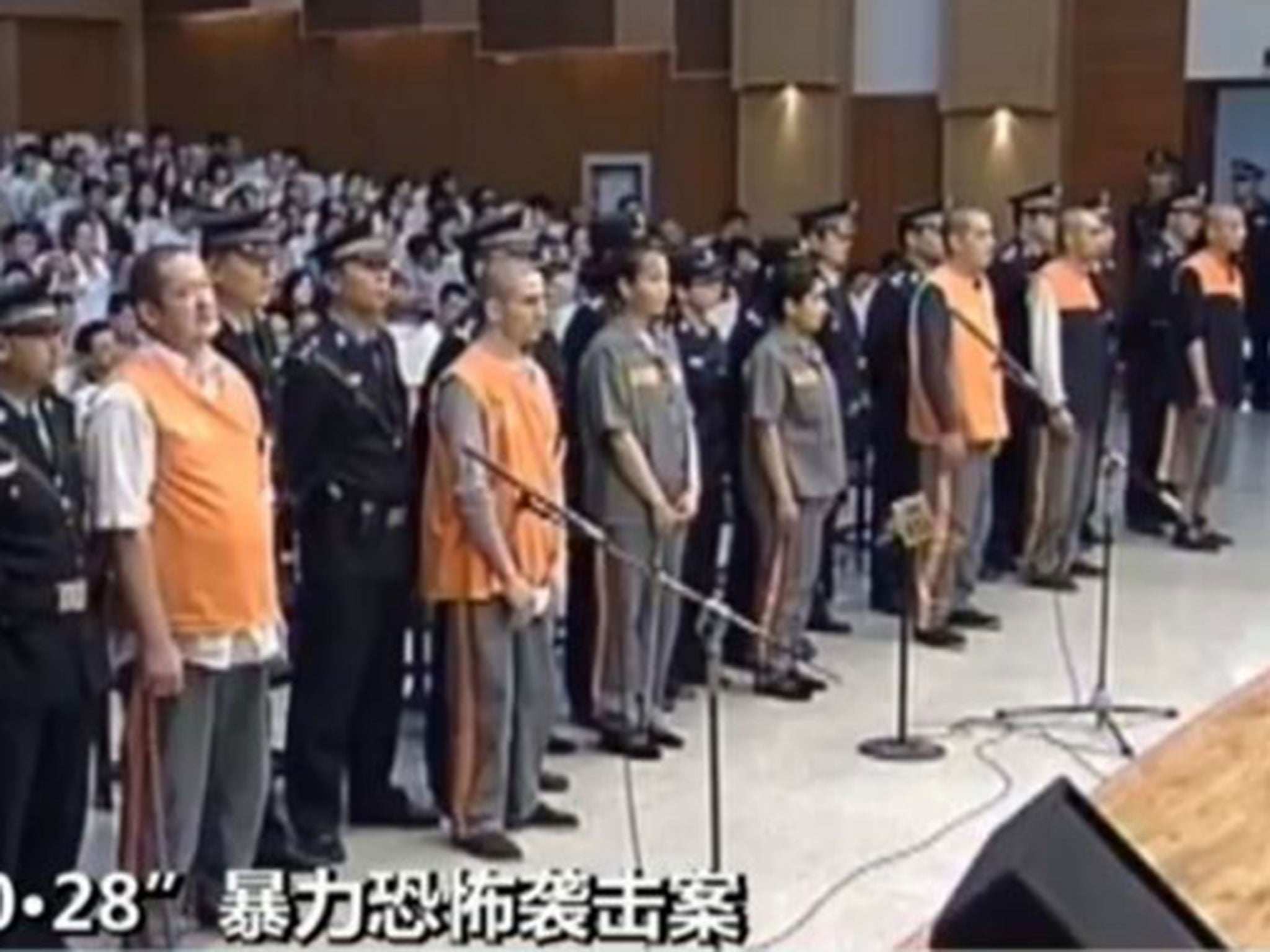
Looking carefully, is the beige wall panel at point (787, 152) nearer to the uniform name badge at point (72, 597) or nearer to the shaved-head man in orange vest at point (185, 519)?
the shaved-head man in orange vest at point (185, 519)

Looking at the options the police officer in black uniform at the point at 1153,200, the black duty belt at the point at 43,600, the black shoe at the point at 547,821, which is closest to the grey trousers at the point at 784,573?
the black shoe at the point at 547,821

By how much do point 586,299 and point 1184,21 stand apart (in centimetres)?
1019

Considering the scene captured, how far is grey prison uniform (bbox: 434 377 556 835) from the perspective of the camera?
523 centimetres

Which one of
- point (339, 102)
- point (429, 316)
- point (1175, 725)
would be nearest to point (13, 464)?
point (1175, 725)

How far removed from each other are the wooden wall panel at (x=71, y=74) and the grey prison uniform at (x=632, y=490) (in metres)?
16.5

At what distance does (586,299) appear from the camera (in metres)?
7.12

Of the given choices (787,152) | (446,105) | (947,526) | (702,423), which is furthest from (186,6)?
(702,423)

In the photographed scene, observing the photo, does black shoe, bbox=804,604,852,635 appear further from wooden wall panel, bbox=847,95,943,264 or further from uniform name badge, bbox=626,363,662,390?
wooden wall panel, bbox=847,95,943,264

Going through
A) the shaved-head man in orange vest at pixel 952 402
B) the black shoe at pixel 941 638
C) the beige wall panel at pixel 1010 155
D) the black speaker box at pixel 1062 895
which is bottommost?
the black shoe at pixel 941 638

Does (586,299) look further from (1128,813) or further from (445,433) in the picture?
(1128,813)

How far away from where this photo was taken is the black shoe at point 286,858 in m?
5.20

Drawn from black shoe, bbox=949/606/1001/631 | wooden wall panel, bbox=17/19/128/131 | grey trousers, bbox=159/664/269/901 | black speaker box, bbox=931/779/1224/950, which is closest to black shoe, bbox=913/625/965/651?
black shoe, bbox=949/606/1001/631

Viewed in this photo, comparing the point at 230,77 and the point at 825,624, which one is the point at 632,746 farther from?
the point at 230,77

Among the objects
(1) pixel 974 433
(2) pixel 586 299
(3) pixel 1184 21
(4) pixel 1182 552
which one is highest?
(3) pixel 1184 21
